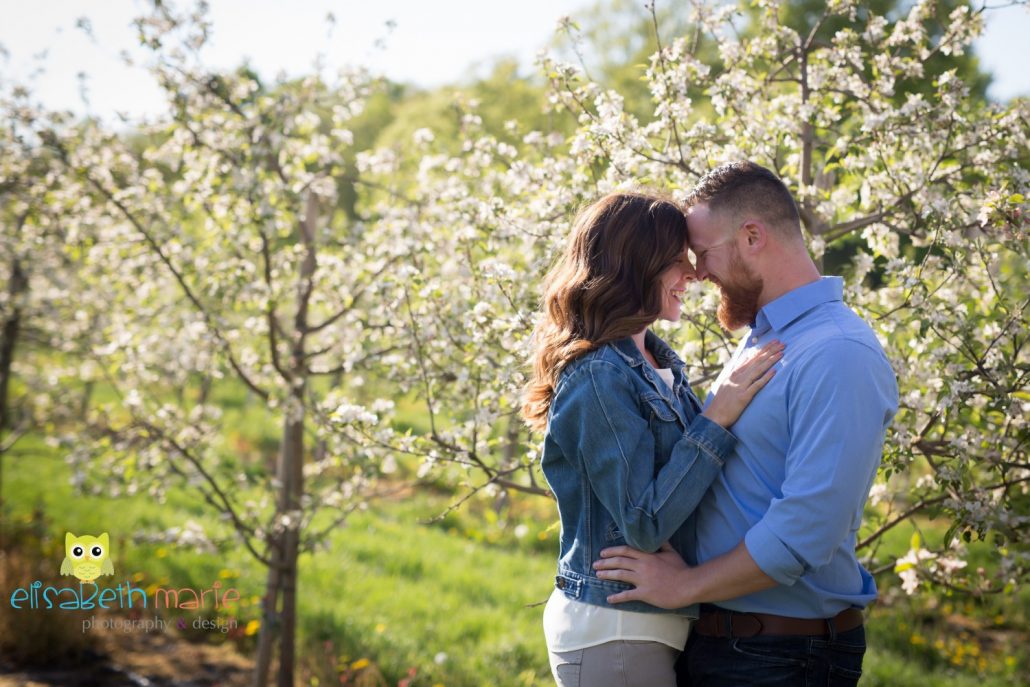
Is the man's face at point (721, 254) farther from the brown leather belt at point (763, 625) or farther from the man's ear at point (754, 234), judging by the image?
the brown leather belt at point (763, 625)

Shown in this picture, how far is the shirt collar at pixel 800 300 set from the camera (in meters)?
2.71

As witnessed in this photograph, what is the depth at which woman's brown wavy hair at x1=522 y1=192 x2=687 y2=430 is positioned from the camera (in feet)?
8.77

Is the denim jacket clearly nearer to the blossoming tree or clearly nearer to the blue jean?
the blue jean

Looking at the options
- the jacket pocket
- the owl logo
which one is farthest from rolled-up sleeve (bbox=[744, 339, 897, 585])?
the owl logo

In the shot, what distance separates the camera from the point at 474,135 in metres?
5.66

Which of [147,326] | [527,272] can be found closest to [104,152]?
[147,326]

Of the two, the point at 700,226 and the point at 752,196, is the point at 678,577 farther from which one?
the point at 752,196

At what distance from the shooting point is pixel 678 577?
99.4 inches

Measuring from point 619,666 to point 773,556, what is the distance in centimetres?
53

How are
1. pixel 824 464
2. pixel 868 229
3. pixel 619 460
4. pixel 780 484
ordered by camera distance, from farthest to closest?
pixel 868 229 < pixel 780 484 < pixel 619 460 < pixel 824 464

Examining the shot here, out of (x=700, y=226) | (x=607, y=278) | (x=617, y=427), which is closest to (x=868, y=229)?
(x=700, y=226)

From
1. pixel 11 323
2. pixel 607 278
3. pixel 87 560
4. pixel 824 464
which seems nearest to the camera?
pixel 824 464

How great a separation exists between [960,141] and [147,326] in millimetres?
6078

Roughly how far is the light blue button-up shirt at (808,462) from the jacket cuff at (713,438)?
2.2 inches
